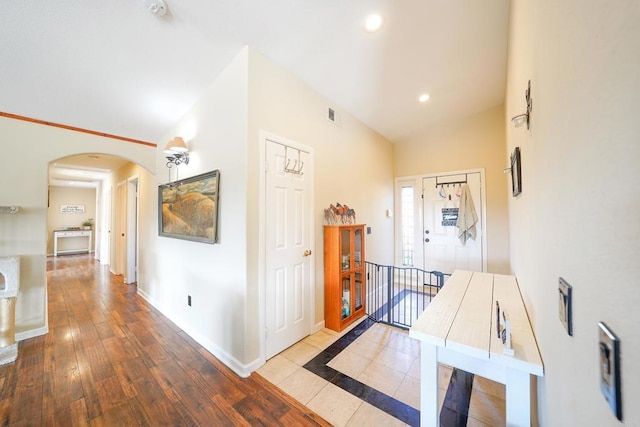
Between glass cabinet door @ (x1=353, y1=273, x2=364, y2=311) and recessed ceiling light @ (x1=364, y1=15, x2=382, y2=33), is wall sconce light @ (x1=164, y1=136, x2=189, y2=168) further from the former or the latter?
glass cabinet door @ (x1=353, y1=273, x2=364, y2=311)

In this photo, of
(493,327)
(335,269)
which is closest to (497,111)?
(335,269)

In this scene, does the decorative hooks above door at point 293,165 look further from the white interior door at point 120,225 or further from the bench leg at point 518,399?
the white interior door at point 120,225

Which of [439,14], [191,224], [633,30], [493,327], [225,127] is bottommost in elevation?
[493,327]

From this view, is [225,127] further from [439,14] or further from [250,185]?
[439,14]

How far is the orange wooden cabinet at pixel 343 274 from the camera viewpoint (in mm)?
2807

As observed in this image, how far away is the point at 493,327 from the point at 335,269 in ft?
5.70

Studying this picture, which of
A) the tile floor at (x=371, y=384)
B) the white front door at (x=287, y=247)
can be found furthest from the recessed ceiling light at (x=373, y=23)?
the tile floor at (x=371, y=384)

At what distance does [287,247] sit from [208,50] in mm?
2013

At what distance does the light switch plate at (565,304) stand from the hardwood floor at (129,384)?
163 cm

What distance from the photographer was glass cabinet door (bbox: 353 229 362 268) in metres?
3.11

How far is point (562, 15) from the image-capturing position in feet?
2.16

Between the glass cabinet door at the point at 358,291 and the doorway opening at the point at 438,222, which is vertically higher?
the doorway opening at the point at 438,222

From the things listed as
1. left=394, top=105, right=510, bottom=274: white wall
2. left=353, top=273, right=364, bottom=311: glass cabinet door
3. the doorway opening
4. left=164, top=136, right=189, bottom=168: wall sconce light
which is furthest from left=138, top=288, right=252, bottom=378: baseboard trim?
left=394, top=105, right=510, bottom=274: white wall

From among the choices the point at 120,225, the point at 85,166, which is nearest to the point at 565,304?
the point at 120,225
